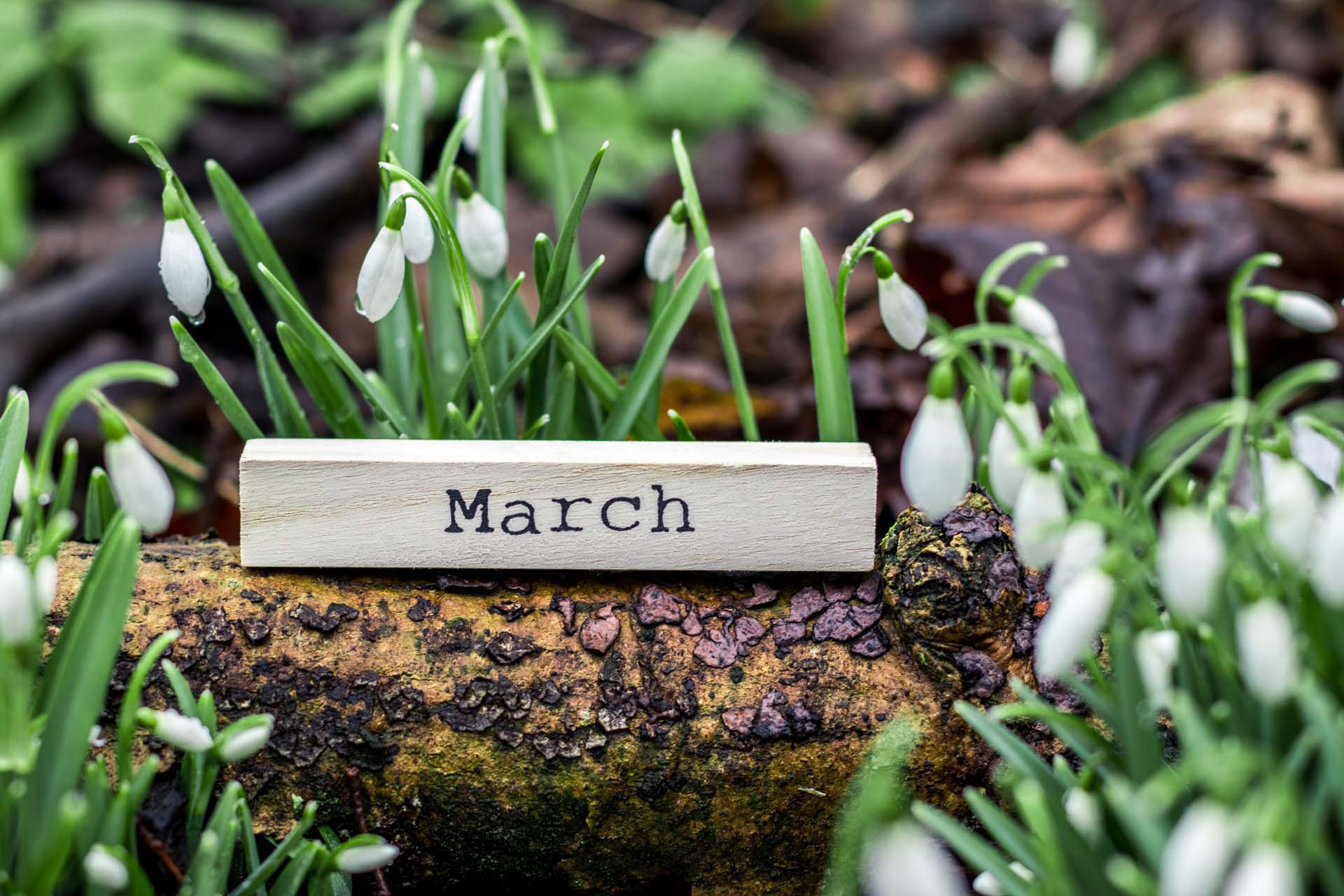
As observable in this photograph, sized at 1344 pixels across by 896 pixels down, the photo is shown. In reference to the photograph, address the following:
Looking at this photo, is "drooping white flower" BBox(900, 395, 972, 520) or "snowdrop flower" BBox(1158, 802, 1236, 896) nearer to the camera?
"snowdrop flower" BBox(1158, 802, 1236, 896)

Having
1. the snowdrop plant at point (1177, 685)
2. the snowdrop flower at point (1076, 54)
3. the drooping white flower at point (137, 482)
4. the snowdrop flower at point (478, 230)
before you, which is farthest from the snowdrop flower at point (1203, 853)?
the snowdrop flower at point (1076, 54)

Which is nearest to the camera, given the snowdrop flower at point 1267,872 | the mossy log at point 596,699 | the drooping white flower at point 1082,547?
the snowdrop flower at point 1267,872

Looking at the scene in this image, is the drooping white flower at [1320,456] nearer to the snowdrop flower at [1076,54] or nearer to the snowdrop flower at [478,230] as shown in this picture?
the snowdrop flower at [478,230]

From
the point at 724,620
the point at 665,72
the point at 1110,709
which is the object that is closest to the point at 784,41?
the point at 665,72

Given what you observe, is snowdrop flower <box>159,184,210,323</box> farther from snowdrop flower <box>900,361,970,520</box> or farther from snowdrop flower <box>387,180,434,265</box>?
snowdrop flower <box>900,361,970,520</box>

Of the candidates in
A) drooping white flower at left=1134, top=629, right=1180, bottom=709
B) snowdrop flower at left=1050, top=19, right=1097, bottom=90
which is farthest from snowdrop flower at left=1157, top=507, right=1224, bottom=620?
snowdrop flower at left=1050, top=19, right=1097, bottom=90
